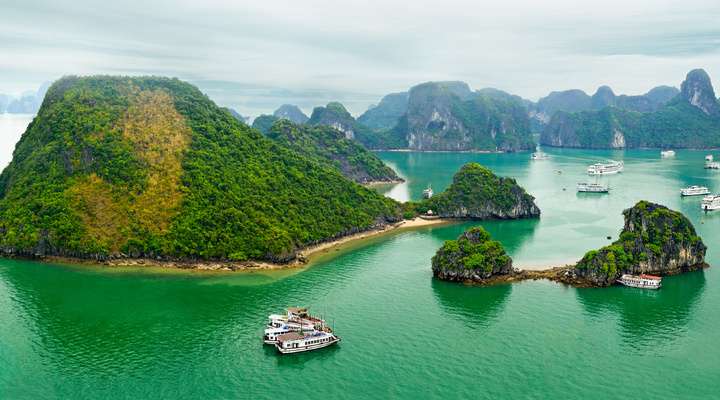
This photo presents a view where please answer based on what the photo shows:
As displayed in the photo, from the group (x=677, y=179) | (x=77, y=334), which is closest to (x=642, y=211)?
(x=77, y=334)

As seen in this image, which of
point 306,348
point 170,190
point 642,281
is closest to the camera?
point 306,348

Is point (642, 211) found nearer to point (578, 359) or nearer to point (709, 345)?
point (709, 345)

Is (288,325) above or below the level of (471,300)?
above

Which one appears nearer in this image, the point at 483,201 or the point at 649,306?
the point at 649,306

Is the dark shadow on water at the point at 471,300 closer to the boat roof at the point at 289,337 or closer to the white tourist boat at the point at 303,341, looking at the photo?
the white tourist boat at the point at 303,341

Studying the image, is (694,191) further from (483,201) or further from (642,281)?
(642,281)

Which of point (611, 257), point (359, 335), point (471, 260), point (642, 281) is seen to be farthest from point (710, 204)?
point (359, 335)

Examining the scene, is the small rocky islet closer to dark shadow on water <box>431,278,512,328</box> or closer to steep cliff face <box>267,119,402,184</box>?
dark shadow on water <box>431,278,512,328</box>
